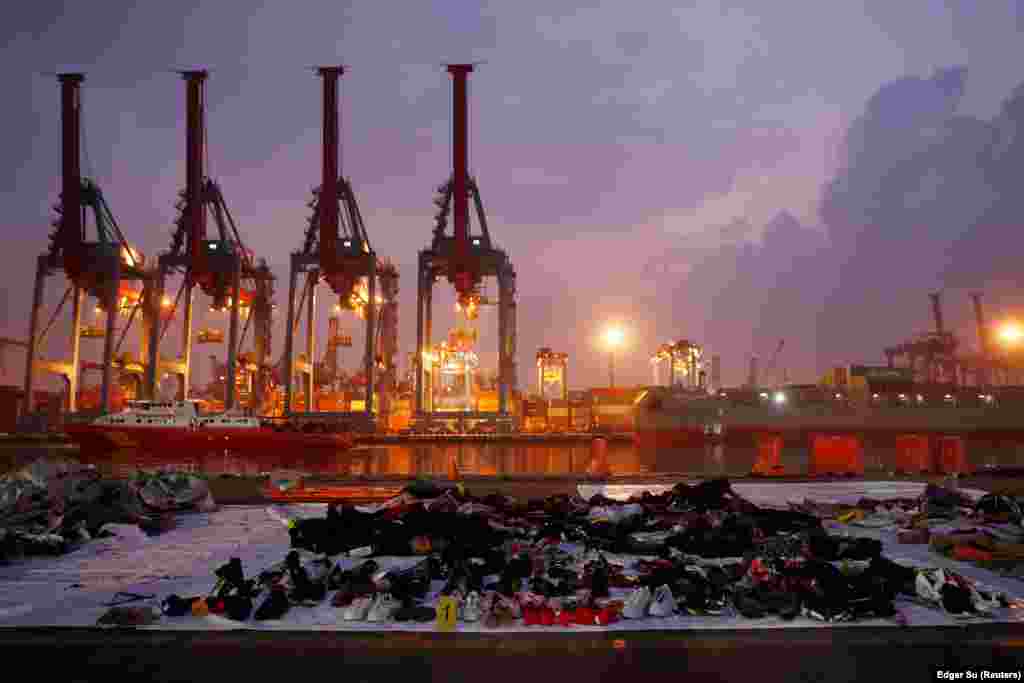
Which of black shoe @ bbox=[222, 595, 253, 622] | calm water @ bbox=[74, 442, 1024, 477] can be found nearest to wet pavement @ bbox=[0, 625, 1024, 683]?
black shoe @ bbox=[222, 595, 253, 622]

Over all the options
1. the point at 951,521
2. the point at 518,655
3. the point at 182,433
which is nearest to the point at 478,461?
the point at 182,433

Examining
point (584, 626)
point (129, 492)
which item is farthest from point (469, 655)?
point (129, 492)

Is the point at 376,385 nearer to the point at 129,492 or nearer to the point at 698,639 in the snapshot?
the point at 129,492

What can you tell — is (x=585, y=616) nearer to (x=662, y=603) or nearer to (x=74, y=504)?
(x=662, y=603)

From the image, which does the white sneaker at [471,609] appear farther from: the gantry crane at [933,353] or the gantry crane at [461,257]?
the gantry crane at [933,353]

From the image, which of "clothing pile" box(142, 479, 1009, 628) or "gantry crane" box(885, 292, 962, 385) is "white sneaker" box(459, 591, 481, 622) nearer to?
"clothing pile" box(142, 479, 1009, 628)

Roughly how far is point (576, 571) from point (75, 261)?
67681 mm

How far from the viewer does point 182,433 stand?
40.8m

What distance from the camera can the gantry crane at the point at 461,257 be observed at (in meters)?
56.2

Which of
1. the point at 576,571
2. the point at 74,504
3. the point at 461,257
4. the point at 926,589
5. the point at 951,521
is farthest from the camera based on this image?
the point at 461,257

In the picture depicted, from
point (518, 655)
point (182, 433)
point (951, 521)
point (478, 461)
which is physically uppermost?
point (518, 655)

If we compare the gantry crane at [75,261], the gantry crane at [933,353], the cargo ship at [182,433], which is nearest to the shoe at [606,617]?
the cargo ship at [182,433]

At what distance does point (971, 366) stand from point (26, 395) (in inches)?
5297

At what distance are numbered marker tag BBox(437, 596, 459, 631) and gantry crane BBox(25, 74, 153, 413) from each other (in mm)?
62157
